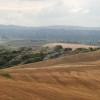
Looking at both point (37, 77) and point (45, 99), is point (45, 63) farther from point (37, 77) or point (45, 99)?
point (45, 99)

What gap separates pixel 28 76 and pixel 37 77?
86 cm

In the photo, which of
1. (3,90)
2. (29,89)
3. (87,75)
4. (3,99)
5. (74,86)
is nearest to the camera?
(3,99)

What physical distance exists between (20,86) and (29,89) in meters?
0.82

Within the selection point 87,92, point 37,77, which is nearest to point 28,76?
point 37,77

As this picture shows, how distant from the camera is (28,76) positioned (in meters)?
33.9

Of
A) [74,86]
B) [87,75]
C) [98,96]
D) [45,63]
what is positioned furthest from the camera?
[45,63]

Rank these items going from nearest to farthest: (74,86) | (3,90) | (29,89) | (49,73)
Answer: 1. (3,90)
2. (29,89)
3. (74,86)
4. (49,73)

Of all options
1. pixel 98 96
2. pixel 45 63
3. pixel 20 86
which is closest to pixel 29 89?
pixel 20 86

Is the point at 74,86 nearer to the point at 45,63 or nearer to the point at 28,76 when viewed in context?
the point at 28,76

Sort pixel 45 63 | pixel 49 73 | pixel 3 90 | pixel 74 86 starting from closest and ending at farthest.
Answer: pixel 3 90
pixel 74 86
pixel 49 73
pixel 45 63

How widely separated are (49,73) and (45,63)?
3123cm

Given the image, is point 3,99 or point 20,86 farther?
point 20,86

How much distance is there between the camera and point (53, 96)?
26422mm

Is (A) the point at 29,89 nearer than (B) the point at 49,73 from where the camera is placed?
Yes
